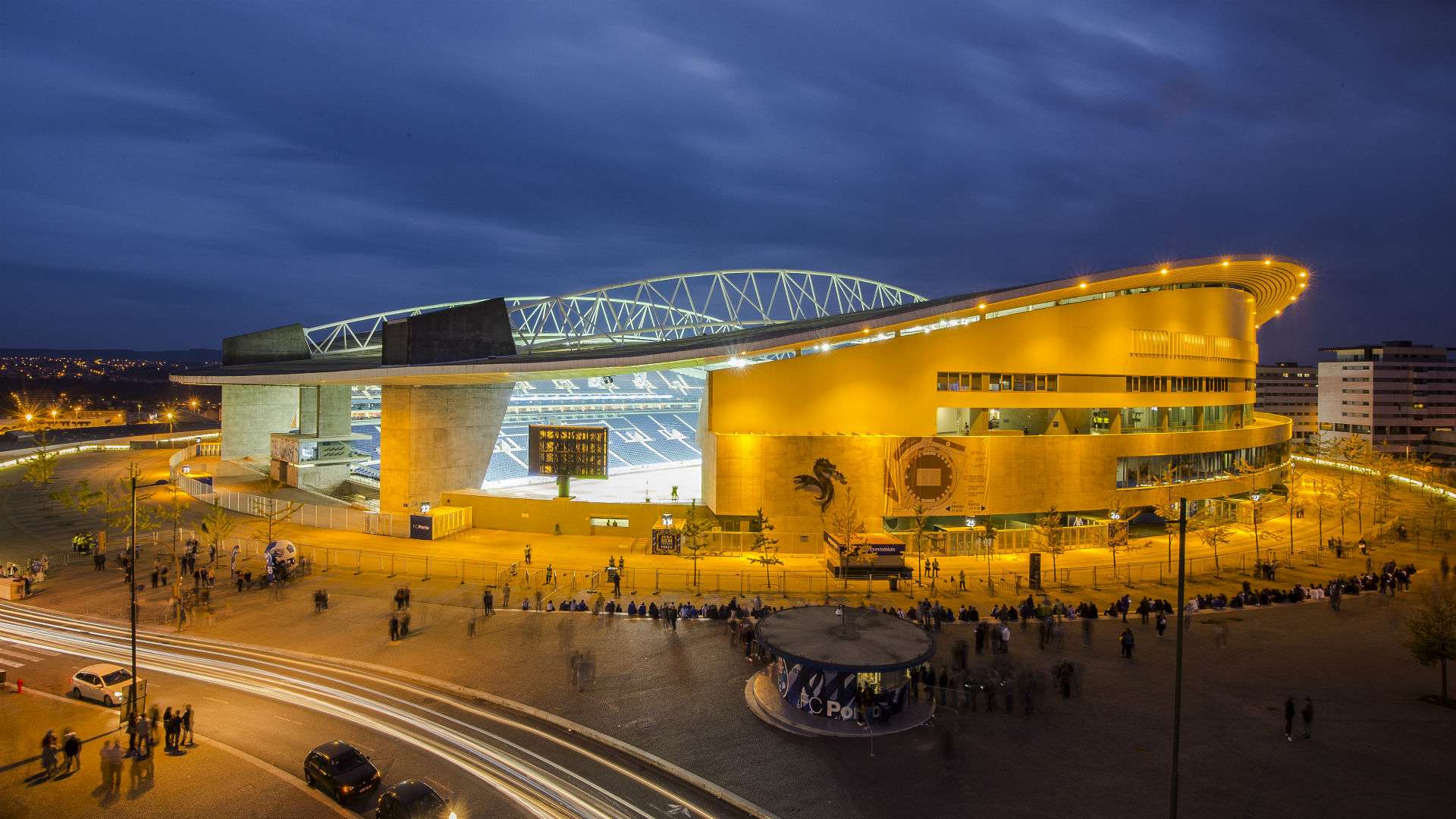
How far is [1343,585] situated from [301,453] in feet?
197

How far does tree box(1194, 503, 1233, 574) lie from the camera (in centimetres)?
3509

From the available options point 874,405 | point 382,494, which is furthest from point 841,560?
point 382,494

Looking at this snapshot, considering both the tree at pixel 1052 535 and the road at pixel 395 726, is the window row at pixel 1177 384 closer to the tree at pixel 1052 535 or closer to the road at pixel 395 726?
the tree at pixel 1052 535

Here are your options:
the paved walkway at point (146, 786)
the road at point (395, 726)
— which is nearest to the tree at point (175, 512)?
the road at point (395, 726)

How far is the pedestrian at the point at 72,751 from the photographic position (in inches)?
591

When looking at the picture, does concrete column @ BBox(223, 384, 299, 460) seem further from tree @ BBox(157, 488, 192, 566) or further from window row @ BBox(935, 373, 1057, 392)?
window row @ BBox(935, 373, 1057, 392)

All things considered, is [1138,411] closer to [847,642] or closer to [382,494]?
[847,642]

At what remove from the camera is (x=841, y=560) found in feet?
100

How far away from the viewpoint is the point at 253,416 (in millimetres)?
63938

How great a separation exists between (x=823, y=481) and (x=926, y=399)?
24.3 ft

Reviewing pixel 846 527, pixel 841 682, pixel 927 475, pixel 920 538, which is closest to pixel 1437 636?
pixel 841 682

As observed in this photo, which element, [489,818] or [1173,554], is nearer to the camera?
[489,818]

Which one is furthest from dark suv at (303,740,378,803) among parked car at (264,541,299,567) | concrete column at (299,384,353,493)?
concrete column at (299,384,353,493)

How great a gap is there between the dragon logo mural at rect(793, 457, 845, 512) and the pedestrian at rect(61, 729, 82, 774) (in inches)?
1076
